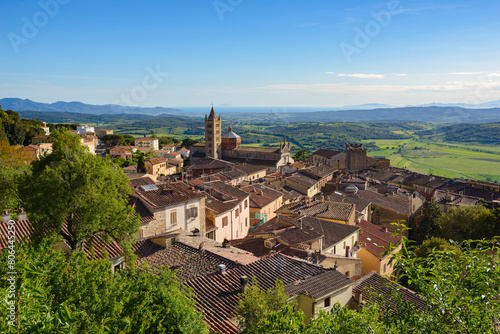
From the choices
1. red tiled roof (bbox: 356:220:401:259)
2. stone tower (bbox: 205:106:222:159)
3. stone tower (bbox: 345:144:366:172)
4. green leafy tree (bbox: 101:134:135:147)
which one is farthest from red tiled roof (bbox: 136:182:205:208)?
green leafy tree (bbox: 101:134:135:147)

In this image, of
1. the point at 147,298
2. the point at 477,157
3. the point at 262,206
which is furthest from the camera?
the point at 477,157

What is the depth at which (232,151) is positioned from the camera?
101 metres

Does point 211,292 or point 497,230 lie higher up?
point 211,292

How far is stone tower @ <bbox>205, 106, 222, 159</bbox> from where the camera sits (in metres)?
99.2

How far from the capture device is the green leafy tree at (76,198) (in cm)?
1357

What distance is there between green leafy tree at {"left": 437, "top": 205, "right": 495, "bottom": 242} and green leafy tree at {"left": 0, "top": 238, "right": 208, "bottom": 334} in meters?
33.7

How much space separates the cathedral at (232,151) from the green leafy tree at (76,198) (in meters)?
74.5

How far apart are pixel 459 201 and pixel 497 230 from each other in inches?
727

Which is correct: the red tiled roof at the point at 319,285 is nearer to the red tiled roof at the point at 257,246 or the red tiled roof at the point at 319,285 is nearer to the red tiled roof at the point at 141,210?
the red tiled roof at the point at 257,246

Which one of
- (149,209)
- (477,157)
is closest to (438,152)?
(477,157)

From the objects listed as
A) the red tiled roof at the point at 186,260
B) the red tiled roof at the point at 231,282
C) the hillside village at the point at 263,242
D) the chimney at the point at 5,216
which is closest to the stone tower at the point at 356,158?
the hillside village at the point at 263,242

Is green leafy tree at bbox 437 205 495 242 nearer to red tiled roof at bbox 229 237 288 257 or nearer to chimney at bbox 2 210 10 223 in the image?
red tiled roof at bbox 229 237 288 257

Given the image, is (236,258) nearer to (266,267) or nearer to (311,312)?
(266,267)

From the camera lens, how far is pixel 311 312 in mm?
11898
